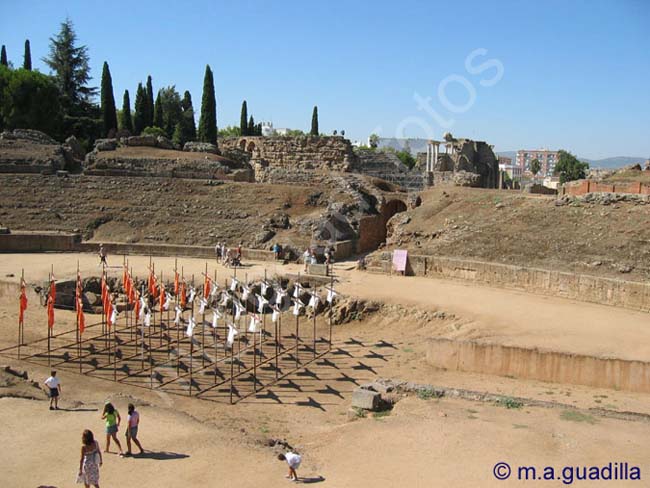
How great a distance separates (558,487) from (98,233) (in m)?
27.1

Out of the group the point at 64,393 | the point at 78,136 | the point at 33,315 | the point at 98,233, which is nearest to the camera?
the point at 64,393

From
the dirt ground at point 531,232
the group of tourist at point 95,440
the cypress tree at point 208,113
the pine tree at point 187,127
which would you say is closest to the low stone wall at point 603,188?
the dirt ground at point 531,232

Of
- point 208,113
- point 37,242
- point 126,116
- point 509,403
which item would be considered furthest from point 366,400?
point 126,116

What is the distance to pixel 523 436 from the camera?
36.6 feet

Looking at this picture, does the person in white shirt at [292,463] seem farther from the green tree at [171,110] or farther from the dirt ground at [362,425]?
the green tree at [171,110]

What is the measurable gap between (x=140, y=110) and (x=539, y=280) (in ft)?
142

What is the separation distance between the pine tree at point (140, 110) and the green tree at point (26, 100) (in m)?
8.22

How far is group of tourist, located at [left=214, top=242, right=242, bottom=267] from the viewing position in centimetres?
2672

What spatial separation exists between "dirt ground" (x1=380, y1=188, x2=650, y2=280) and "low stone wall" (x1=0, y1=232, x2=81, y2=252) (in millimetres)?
15115

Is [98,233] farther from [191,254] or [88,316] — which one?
[88,316]

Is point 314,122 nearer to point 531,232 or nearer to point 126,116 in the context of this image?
point 126,116

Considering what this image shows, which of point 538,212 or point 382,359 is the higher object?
point 538,212

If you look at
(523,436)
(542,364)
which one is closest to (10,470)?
(523,436)

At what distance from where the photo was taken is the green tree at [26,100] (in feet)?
153
